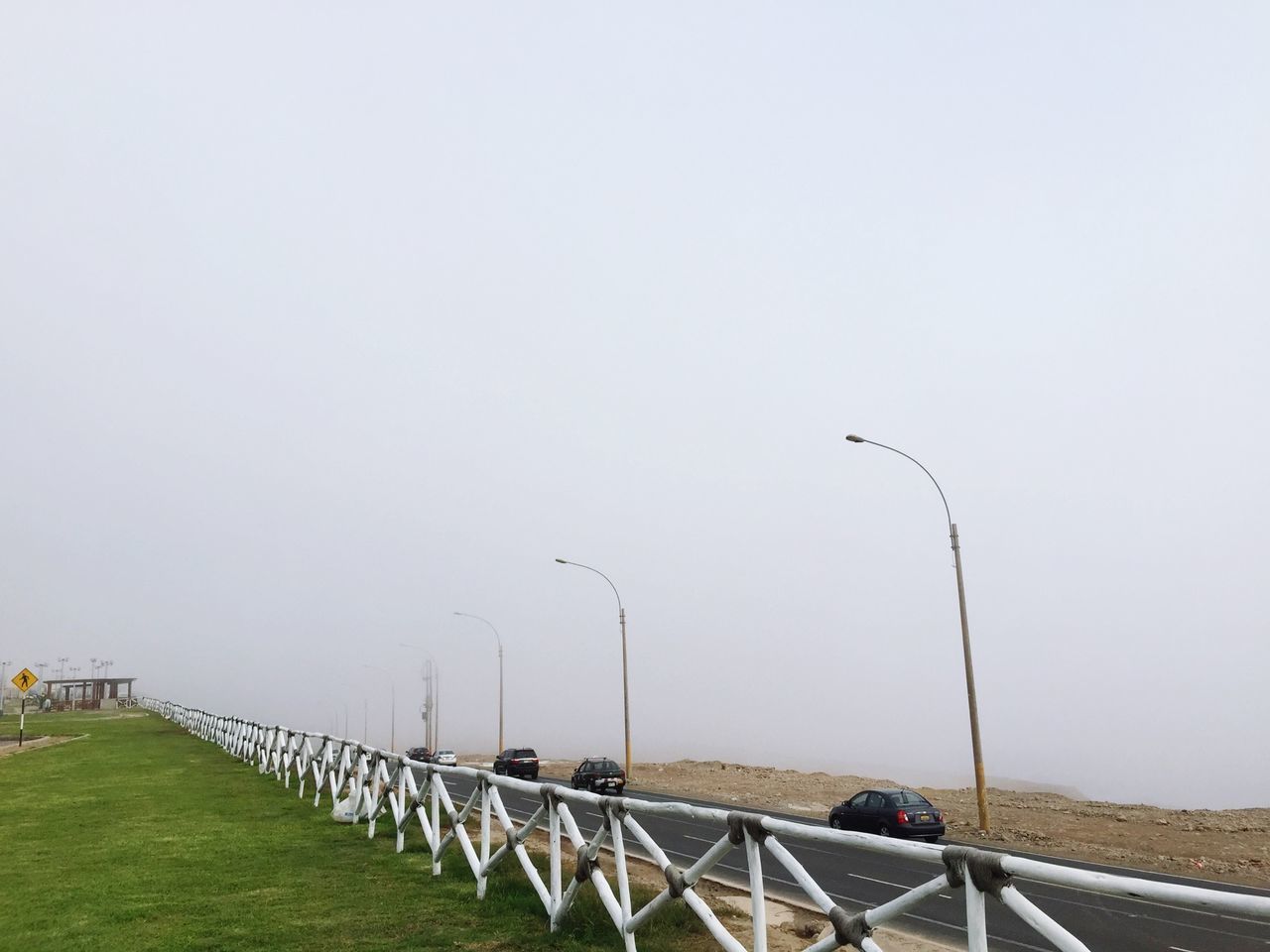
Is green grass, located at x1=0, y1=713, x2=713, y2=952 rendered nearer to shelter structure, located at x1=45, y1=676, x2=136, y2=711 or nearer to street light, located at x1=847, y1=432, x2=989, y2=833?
street light, located at x1=847, y1=432, x2=989, y2=833

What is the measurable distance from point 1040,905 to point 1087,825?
1506cm

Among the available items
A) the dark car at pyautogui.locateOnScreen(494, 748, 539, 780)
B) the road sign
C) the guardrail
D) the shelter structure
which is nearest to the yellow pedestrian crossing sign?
the road sign

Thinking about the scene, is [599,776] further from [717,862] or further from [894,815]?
[717,862]

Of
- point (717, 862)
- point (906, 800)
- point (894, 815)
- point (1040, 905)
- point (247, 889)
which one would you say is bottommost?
point (1040, 905)

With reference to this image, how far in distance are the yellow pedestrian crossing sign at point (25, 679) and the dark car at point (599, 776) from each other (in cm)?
2711

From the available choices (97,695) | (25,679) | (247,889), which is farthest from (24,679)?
(97,695)

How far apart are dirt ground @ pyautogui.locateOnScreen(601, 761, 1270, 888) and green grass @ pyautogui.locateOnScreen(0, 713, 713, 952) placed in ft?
47.6

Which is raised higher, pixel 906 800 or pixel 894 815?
pixel 906 800

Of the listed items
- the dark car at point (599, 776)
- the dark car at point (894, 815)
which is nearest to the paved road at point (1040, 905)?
the dark car at point (894, 815)

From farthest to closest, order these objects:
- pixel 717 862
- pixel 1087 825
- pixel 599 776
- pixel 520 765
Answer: pixel 520 765, pixel 599 776, pixel 1087 825, pixel 717 862

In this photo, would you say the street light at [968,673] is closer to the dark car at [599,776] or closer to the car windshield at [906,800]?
the car windshield at [906,800]

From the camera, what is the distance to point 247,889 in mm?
10555

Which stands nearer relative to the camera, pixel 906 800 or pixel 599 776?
pixel 906 800

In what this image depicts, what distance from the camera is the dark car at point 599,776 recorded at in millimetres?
35534
